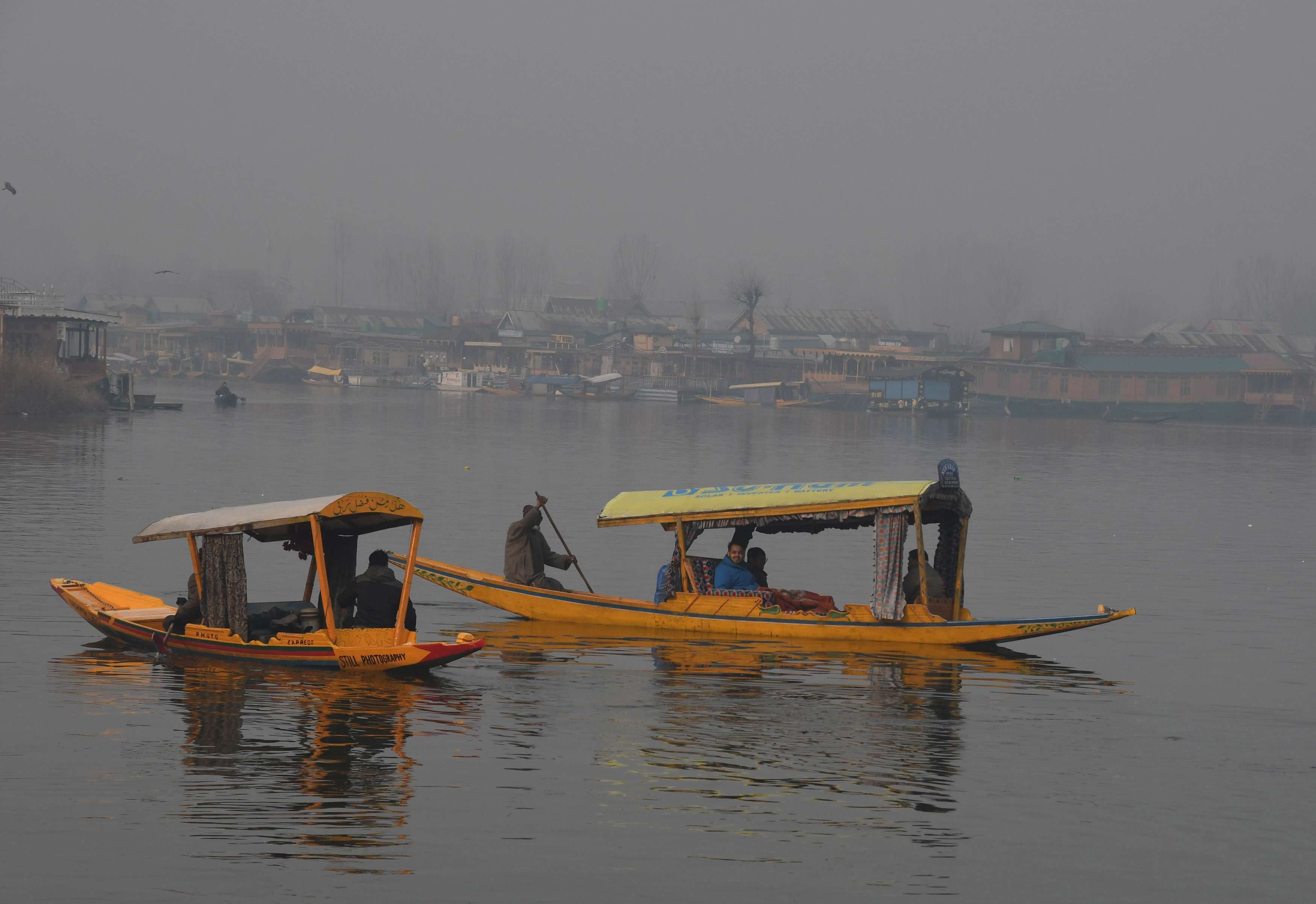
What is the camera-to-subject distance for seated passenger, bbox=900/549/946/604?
17.5 metres

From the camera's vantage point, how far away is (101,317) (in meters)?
65.6

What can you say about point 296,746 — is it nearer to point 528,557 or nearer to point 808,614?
point 528,557

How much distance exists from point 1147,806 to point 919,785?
181 centimetres

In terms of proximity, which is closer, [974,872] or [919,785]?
[974,872]

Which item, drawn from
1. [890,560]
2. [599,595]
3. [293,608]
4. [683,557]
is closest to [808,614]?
[890,560]

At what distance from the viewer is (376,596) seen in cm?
1498

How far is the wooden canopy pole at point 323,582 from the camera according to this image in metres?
14.6

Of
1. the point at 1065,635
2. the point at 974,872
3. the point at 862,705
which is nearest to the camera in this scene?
the point at 974,872

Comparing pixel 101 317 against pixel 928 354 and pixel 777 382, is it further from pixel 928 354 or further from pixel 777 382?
pixel 928 354

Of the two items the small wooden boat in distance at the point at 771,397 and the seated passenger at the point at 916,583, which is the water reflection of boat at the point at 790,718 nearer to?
the seated passenger at the point at 916,583

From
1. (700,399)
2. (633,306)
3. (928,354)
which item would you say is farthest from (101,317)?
(633,306)

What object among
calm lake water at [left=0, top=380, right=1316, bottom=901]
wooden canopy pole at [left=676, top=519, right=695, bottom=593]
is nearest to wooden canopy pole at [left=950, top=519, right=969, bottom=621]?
calm lake water at [left=0, top=380, right=1316, bottom=901]

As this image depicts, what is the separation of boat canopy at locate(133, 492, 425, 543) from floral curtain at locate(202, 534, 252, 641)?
134 mm

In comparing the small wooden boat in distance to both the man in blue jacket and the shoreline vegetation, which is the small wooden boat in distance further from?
the man in blue jacket
